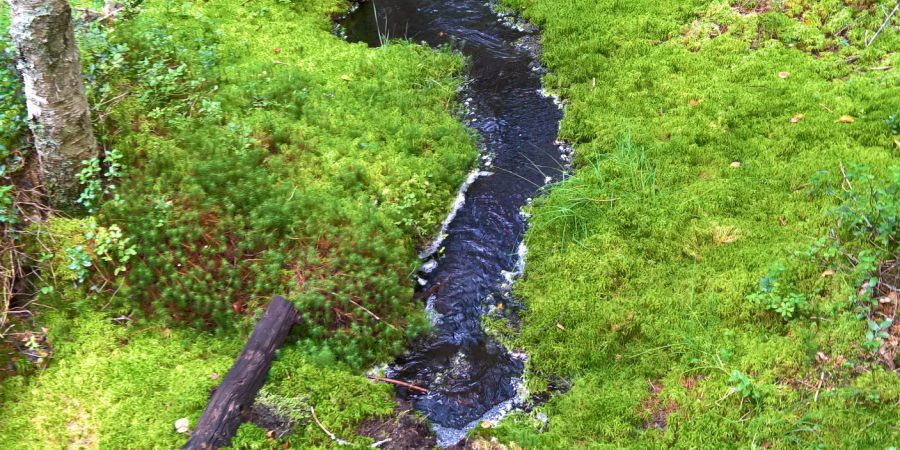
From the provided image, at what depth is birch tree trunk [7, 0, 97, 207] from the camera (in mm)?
4551

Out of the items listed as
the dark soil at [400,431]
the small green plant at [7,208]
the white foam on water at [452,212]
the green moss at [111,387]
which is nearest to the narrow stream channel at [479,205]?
the white foam on water at [452,212]

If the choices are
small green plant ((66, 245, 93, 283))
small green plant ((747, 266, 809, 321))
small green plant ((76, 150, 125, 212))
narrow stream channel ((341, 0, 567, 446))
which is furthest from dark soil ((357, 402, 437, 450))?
small green plant ((76, 150, 125, 212))

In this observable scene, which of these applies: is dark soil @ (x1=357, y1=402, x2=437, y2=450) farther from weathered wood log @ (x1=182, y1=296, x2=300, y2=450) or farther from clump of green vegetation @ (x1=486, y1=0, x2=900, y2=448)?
weathered wood log @ (x1=182, y1=296, x2=300, y2=450)

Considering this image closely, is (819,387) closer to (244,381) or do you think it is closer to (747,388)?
(747,388)

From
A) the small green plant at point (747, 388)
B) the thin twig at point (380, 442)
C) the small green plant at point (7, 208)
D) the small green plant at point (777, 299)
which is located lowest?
the thin twig at point (380, 442)

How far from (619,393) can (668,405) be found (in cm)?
36

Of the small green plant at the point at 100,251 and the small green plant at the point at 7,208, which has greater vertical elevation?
the small green plant at the point at 7,208

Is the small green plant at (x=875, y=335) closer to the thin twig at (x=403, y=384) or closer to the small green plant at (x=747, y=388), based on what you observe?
the small green plant at (x=747, y=388)

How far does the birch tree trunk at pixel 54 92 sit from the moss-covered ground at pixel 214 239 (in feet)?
0.83

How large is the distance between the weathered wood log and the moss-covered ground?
0.12 m

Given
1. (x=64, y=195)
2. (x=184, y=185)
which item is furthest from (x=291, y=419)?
(x=64, y=195)

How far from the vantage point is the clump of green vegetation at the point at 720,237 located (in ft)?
13.7

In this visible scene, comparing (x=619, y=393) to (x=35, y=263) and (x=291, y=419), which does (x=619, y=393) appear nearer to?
(x=291, y=419)

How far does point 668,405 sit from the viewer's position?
435 cm
